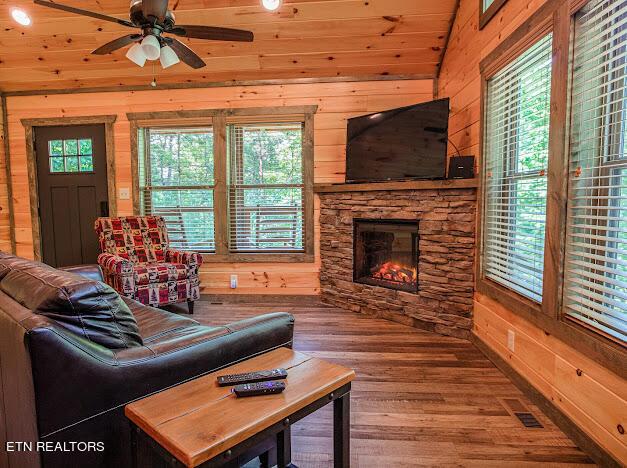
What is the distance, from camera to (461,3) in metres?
3.41

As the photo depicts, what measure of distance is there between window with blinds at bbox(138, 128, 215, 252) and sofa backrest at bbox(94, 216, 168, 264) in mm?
323

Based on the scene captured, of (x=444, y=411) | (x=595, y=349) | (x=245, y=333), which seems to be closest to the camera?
(x=245, y=333)

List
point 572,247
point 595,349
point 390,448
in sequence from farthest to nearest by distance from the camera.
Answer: point 572,247, point 390,448, point 595,349

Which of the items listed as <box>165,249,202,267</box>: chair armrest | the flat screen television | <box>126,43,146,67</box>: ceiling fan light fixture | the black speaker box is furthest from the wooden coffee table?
<box>165,249,202,267</box>: chair armrest

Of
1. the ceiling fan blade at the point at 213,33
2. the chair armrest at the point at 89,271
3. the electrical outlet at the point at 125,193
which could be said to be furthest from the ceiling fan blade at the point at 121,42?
the electrical outlet at the point at 125,193

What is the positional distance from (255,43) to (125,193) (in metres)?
2.36

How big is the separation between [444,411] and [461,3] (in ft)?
11.1

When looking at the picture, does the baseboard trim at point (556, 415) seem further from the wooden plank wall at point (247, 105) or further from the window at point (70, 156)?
the window at point (70, 156)

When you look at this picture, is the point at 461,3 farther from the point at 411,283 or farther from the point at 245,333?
the point at 245,333

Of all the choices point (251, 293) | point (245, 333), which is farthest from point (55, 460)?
point (251, 293)

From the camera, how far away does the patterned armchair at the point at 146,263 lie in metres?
3.54

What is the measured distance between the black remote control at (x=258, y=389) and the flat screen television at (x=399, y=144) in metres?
2.63

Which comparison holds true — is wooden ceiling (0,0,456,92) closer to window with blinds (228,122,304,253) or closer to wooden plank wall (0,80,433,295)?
wooden plank wall (0,80,433,295)

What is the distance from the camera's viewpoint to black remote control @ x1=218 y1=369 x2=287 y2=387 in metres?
1.23
